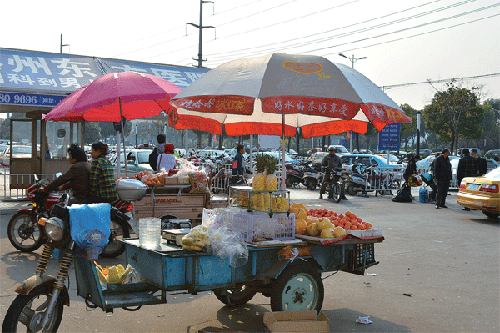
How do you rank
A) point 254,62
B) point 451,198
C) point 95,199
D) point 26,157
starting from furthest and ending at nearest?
1. point 451,198
2. point 26,157
3. point 95,199
4. point 254,62

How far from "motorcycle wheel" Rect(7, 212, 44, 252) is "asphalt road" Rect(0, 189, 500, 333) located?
0.53 feet

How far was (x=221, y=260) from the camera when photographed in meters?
4.50

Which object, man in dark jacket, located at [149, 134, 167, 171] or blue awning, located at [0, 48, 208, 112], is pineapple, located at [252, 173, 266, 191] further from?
blue awning, located at [0, 48, 208, 112]

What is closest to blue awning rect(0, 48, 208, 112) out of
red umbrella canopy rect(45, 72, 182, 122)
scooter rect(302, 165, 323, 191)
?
red umbrella canopy rect(45, 72, 182, 122)

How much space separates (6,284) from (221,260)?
3376mm

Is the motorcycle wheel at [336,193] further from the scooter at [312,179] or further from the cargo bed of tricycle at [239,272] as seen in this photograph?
the cargo bed of tricycle at [239,272]

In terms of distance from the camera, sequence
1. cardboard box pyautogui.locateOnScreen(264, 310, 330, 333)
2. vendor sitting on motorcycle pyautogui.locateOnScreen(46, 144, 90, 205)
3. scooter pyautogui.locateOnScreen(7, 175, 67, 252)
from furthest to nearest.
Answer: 1. scooter pyautogui.locateOnScreen(7, 175, 67, 252)
2. vendor sitting on motorcycle pyautogui.locateOnScreen(46, 144, 90, 205)
3. cardboard box pyautogui.locateOnScreen(264, 310, 330, 333)

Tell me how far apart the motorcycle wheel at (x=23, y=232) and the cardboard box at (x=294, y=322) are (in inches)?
205

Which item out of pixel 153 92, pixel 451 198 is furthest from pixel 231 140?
pixel 153 92

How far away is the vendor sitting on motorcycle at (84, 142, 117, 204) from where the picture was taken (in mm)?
7348

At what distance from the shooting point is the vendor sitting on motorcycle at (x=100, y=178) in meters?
7.35

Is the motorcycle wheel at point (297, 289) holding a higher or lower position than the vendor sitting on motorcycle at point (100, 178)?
lower

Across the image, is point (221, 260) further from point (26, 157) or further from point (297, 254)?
point (26, 157)

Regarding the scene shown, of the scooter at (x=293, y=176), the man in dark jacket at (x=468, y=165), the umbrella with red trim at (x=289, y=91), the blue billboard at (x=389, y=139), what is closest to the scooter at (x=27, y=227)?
the umbrella with red trim at (x=289, y=91)
